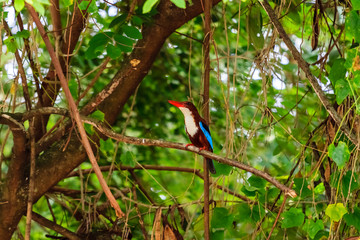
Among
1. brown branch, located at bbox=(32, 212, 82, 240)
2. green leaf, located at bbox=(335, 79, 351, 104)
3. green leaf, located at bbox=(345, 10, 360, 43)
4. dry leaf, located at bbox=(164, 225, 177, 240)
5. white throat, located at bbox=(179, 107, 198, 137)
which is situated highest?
green leaf, located at bbox=(345, 10, 360, 43)

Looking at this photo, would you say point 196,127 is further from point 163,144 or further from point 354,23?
point 354,23

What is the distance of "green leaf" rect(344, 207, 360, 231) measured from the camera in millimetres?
2318

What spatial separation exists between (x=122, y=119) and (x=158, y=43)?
2.72 feet

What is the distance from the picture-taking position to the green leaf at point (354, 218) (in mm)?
2318

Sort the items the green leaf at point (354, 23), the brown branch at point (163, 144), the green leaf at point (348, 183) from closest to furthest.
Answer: the brown branch at point (163, 144) < the green leaf at point (354, 23) < the green leaf at point (348, 183)

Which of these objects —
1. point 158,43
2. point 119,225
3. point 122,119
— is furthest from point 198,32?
point 119,225

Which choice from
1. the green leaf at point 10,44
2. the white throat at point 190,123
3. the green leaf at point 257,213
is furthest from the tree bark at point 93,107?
the green leaf at point 257,213

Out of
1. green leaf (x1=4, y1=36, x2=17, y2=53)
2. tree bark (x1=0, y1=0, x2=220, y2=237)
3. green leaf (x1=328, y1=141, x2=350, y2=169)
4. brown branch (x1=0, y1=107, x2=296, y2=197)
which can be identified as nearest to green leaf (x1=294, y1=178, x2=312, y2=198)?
green leaf (x1=328, y1=141, x2=350, y2=169)

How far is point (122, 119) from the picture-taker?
11.4 ft

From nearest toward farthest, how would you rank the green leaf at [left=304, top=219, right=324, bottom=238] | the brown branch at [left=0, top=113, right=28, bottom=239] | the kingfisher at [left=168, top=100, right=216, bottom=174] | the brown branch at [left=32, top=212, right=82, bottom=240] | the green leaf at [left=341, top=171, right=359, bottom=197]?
1. the green leaf at [left=304, top=219, right=324, bottom=238]
2. the green leaf at [left=341, top=171, right=359, bottom=197]
3. the brown branch at [left=0, top=113, right=28, bottom=239]
4. the kingfisher at [left=168, top=100, right=216, bottom=174]
5. the brown branch at [left=32, top=212, right=82, bottom=240]

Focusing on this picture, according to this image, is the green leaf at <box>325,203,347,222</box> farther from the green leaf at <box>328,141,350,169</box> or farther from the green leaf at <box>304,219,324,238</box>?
the green leaf at <box>328,141,350,169</box>

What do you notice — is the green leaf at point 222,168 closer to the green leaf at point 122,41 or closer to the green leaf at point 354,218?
the green leaf at point 354,218

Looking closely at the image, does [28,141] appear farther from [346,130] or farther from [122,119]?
[346,130]

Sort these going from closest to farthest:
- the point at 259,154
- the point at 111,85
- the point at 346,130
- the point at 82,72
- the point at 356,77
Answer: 1. the point at 356,77
2. the point at 346,130
3. the point at 111,85
4. the point at 82,72
5. the point at 259,154
